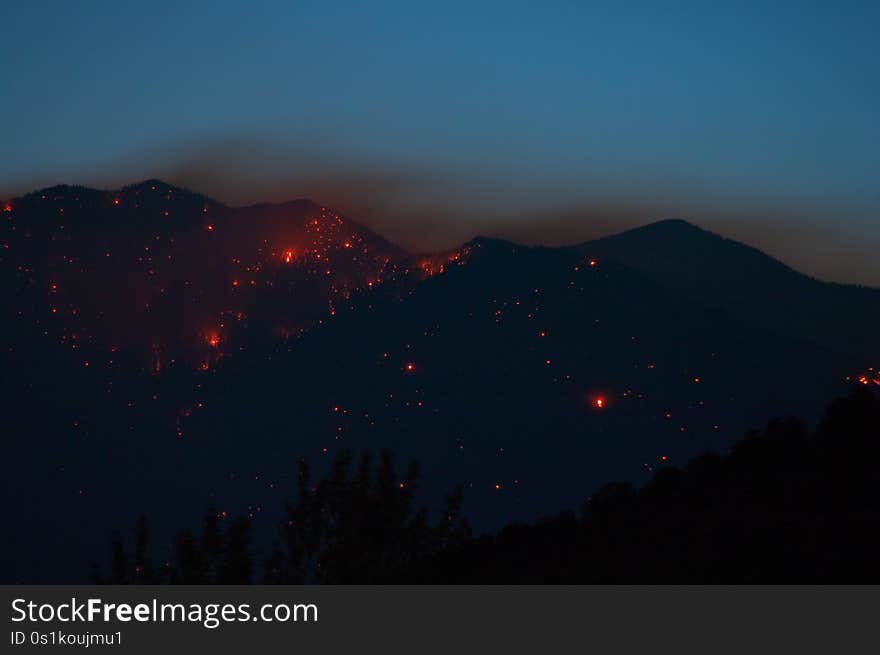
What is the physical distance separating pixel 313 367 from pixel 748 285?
14329 millimetres

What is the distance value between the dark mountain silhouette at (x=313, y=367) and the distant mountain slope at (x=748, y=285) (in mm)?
3520

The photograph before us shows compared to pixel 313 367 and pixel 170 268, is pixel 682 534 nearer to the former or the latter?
pixel 313 367

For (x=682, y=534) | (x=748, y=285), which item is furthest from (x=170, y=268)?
(x=682, y=534)

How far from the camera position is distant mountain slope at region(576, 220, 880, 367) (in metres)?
24.4

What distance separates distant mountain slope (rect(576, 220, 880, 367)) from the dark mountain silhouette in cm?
352

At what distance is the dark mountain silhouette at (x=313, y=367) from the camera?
698 inches

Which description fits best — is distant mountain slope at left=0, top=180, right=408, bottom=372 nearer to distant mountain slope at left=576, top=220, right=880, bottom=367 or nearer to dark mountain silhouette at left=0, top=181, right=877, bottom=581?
dark mountain silhouette at left=0, top=181, right=877, bottom=581

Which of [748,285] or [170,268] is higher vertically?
[170,268]

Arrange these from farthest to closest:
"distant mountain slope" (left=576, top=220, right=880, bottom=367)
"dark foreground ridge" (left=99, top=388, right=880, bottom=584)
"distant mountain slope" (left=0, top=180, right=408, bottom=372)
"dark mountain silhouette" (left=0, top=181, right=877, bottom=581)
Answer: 1. "distant mountain slope" (left=576, top=220, right=880, bottom=367)
2. "distant mountain slope" (left=0, top=180, right=408, bottom=372)
3. "dark mountain silhouette" (left=0, top=181, right=877, bottom=581)
4. "dark foreground ridge" (left=99, top=388, right=880, bottom=584)

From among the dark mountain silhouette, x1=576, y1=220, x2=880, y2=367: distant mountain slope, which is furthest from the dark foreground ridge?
x1=576, y1=220, x2=880, y2=367: distant mountain slope

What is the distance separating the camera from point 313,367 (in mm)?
19938

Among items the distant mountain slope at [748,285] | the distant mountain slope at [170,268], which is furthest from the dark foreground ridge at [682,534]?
the distant mountain slope at [748,285]

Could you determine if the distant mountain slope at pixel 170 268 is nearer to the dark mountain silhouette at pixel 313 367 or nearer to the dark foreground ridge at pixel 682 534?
the dark mountain silhouette at pixel 313 367

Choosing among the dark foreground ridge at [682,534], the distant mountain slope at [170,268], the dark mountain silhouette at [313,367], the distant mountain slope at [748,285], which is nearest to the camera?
the dark foreground ridge at [682,534]
